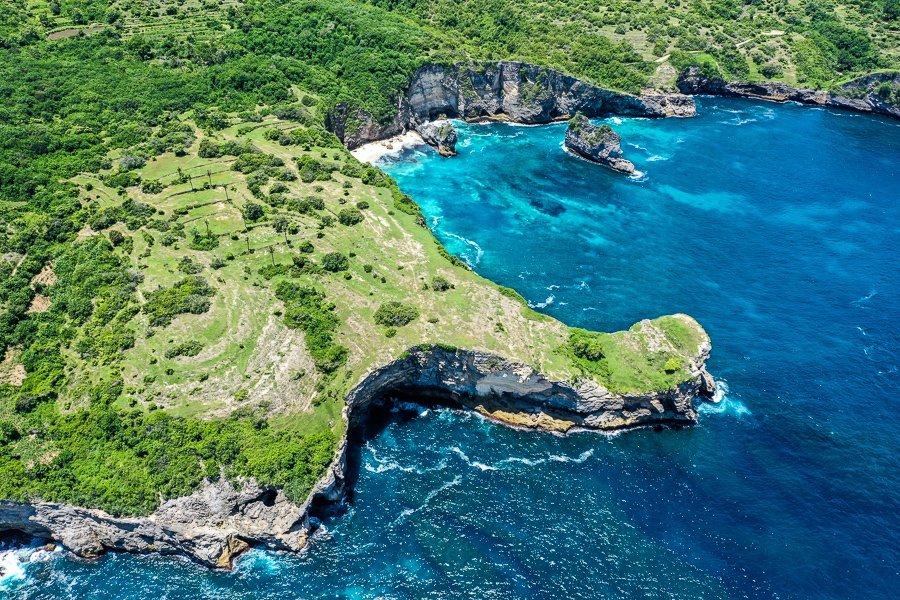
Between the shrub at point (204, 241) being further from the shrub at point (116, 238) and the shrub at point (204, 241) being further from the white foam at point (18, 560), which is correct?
the white foam at point (18, 560)

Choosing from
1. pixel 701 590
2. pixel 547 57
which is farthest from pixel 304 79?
pixel 701 590

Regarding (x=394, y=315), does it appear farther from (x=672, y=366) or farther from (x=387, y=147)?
(x=387, y=147)

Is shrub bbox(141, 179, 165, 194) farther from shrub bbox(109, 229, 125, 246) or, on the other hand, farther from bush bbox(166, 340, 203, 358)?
bush bbox(166, 340, 203, 358)

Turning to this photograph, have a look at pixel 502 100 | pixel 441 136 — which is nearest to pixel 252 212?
pixel 441 136

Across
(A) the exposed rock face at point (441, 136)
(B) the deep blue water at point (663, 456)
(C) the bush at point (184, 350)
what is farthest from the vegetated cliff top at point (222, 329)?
(A) the exposed rock face at point (441, 136)

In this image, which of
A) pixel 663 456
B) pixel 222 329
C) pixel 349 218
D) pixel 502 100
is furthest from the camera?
pixel 502 100

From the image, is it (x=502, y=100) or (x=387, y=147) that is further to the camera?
(x=502, y=100)
